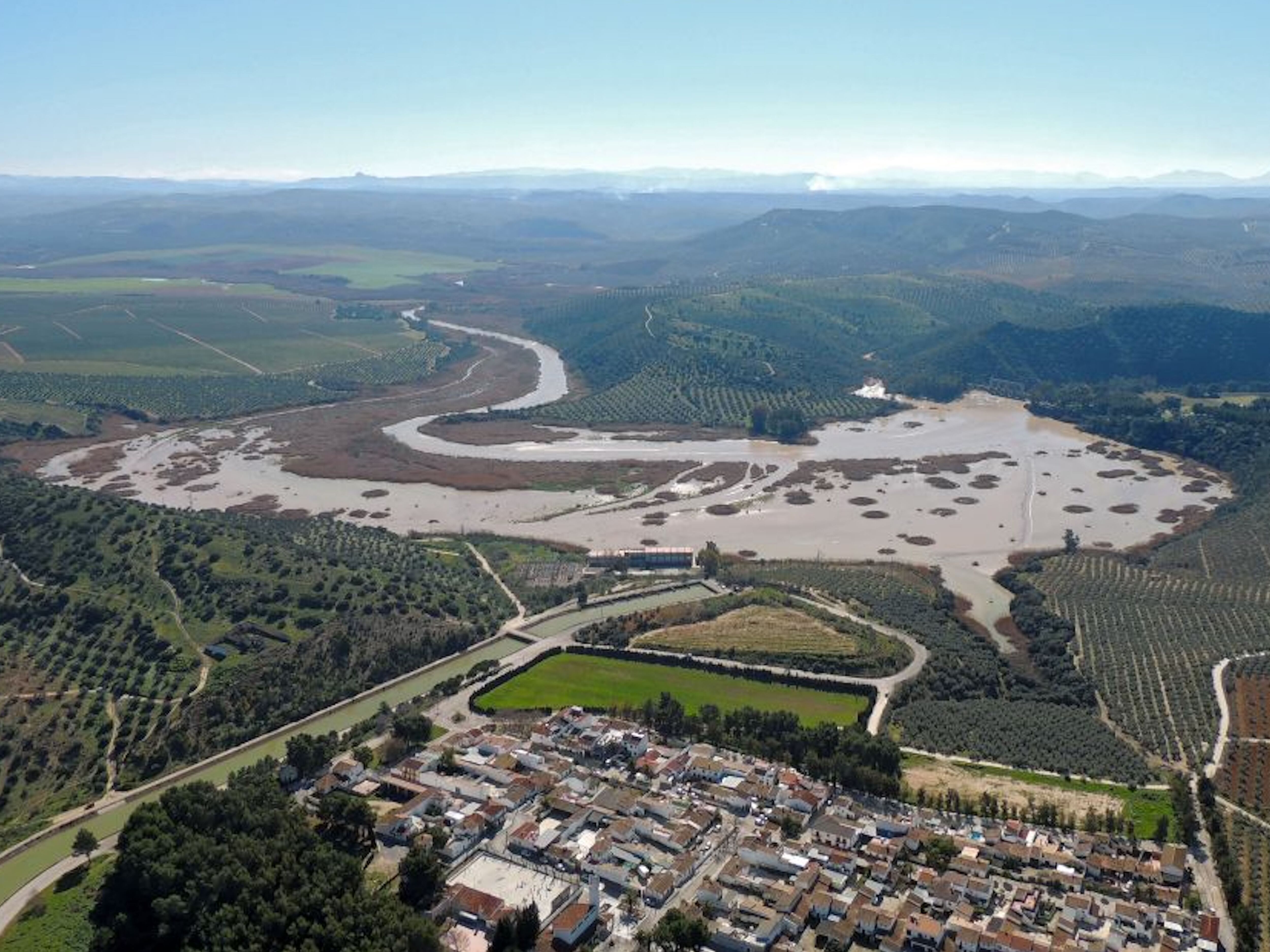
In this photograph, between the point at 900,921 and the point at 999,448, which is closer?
the point at 900,921

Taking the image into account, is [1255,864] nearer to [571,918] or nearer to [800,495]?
[571,918]

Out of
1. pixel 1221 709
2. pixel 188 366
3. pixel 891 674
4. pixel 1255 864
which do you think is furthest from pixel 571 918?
pixel 188 366

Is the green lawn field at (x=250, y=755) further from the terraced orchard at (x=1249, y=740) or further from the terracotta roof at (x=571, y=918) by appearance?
the terraced orchard at (x=1249, y=740)

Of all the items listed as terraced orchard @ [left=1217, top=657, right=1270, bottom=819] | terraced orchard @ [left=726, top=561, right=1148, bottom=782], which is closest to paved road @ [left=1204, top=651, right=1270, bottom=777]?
terraced orchard @ [left=1217, top=657, right=1270, bottom=819]

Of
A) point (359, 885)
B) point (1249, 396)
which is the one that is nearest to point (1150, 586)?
point (359, 885)

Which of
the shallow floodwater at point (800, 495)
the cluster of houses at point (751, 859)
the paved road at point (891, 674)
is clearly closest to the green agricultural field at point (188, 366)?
the shallow floodwater at point (800, 495)

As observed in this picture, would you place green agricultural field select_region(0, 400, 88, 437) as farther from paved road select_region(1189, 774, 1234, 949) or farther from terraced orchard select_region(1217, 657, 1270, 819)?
paved road select_region(1189, 774, 1234, 949)

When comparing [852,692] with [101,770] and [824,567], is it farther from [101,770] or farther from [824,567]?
[101,770]
